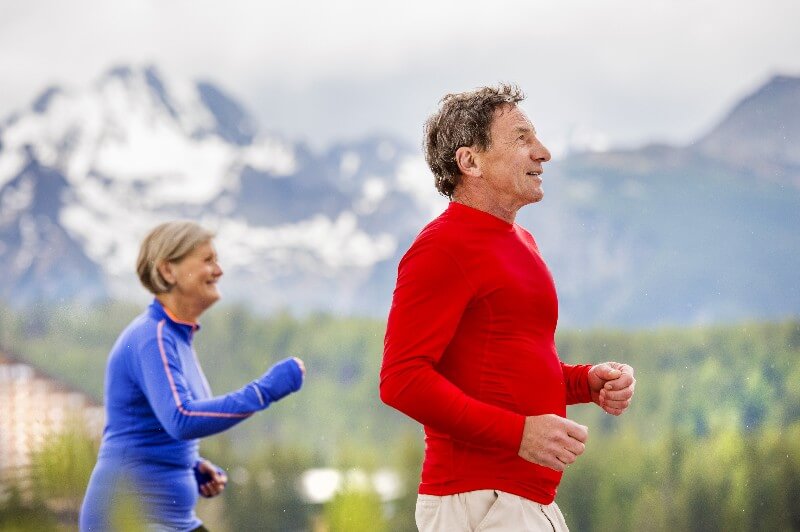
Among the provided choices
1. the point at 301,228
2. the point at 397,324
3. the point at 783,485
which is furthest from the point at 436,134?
the point at 301,228

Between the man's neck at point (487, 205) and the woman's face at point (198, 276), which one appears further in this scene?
the woman's face at point (198, 276)

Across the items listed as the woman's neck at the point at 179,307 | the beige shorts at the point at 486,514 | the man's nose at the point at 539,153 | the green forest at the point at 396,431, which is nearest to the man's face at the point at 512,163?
the man's nose at the point at 539,153

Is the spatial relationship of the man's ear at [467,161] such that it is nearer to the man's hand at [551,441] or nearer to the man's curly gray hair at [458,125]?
the man's curly gray hair at [458,125]

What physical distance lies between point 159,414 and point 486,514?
80cm

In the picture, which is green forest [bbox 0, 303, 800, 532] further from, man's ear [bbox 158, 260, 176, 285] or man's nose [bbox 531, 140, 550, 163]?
man's nose [bbox 531, 140, 550, 163]

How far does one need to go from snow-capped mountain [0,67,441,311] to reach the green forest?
288 mm

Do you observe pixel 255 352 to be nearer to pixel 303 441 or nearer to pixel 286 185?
pixel 303 441

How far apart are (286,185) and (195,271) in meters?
3.06

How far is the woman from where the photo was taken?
1.84 meters

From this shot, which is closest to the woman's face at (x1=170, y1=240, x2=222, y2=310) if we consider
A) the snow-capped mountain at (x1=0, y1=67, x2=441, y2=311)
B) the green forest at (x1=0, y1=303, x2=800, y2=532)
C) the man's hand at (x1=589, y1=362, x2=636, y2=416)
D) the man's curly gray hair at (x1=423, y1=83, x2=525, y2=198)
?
the man's curly gray hair at (x1=423, y1=83, x2=525, y2=198)

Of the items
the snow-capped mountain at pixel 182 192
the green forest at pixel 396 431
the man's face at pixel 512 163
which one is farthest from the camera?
the snow-capped mountain at pixel 182 192

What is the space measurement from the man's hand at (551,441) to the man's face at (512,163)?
0.29 metres

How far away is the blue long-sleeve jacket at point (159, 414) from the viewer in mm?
1836

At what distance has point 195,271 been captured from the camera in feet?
6.75
